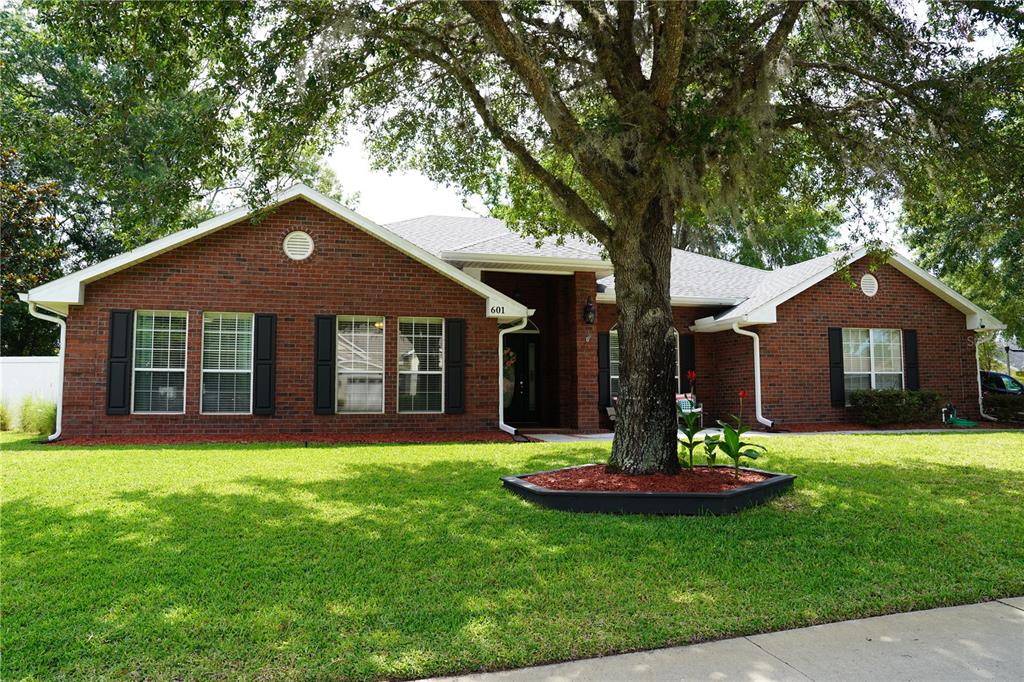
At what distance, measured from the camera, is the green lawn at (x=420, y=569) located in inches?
125

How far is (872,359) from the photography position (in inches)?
612

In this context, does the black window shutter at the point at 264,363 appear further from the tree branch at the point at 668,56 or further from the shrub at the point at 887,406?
the shrub at the point at 887,406

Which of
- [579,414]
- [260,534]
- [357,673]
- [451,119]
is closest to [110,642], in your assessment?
[357,673]

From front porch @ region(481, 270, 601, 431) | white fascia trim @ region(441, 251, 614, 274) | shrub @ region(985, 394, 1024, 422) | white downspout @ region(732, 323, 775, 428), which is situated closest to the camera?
white fascia trim @ region(441, 251, 614, 274)

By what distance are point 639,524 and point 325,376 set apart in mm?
8077

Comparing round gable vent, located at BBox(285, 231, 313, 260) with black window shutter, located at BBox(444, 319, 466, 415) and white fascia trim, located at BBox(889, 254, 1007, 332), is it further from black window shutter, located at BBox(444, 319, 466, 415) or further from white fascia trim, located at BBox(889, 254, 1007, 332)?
white fascia trim, located at BBox(889, 254, 1007, 332)

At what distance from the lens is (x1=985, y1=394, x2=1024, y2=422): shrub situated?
52.8 feet

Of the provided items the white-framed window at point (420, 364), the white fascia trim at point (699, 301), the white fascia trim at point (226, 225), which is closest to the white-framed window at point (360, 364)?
the white-framed window at point (420, 364)

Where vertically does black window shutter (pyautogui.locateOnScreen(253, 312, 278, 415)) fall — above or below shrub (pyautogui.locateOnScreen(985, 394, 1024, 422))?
above

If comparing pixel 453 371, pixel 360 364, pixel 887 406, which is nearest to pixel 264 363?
pixel 360 364

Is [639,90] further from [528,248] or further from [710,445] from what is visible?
[528,248]

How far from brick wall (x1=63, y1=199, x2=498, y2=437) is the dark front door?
2.37 meters

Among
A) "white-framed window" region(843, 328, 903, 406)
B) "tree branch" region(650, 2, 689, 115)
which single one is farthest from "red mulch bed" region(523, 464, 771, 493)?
"white-framed window" region(843, 328, 903, 406)

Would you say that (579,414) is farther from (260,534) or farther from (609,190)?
(260,534)
